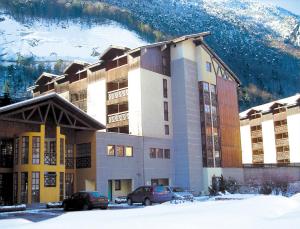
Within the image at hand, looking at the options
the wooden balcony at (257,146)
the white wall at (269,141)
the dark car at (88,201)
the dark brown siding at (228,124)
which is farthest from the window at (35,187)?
the wooden balcony at (257,146)

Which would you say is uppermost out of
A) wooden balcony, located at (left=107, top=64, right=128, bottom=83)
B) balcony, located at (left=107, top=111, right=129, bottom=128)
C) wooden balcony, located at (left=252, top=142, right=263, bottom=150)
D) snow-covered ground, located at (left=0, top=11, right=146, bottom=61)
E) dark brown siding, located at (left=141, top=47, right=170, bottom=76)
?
snow-covered ground, located at (left=0, top=11, right=146, bottom=61)

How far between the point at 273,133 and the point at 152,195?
174ft

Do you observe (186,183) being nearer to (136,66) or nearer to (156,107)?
(156,107)

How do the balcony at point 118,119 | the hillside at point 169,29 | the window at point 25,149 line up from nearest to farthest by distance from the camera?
the window at point 25,149, the balcony at point 118,119, the hillside at point 169,29

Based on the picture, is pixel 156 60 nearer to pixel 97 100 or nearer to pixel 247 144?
pixel 97 100

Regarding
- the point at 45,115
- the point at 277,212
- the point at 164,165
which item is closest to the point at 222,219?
the point at 277,212

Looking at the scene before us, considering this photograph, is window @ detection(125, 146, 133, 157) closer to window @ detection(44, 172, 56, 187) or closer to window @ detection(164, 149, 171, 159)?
window @ detection(164, 149, 171, 159)

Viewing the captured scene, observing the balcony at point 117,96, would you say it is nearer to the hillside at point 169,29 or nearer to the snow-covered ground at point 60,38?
the snow-covered ground at point 60,38

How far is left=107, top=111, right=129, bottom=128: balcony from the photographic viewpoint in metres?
50.2

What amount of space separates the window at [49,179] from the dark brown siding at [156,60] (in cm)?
1787

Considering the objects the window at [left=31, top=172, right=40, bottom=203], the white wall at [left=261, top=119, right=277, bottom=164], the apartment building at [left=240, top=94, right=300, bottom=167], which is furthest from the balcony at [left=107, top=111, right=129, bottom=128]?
the white wall at [left=261, top=119, right=277, bottom=164]

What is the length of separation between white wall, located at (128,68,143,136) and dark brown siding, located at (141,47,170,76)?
1.68m

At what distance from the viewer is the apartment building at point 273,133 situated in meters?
77.1

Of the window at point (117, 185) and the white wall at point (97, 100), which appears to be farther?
the white wall at point (97, 100)
